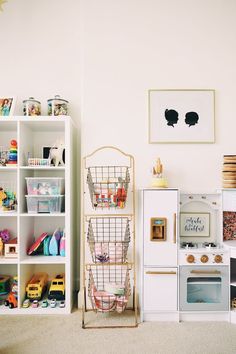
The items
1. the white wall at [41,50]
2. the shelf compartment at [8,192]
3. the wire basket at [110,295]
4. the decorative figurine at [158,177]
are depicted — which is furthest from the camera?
the white wall at [41,50]

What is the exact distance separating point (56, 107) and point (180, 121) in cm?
120

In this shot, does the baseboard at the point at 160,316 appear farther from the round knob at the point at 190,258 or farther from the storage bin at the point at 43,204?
the storage bin at the point at 43,204

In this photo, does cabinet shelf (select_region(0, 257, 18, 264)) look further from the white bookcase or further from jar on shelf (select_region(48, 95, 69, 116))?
jar on shelf (select_region(48, 95, 69, 116))

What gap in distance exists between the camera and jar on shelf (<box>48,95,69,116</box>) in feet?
9.09

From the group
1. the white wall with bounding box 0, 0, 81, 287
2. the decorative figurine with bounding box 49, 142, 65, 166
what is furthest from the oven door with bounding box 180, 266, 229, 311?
the white wall with bounding box 0, 0, 81, 287

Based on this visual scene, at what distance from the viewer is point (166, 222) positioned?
248 centimetres

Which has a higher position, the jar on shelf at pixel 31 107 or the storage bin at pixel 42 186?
the jar on shelf at pixel 31 107

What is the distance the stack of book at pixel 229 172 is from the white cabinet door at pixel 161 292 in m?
0.91

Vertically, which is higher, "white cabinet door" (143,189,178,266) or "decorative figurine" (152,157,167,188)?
"decorative figurine" (152,157,167,188)

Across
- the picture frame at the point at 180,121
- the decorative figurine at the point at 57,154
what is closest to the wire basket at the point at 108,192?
the decorative figurine at the point at 57,154

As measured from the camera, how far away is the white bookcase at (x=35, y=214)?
2.60 meters

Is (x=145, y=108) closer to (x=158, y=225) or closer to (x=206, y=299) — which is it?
(x=158, y=225)

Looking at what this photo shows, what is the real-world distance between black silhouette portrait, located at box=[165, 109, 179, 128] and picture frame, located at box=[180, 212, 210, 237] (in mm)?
882

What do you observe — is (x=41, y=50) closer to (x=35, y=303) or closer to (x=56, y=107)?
(x=56, y=107)
